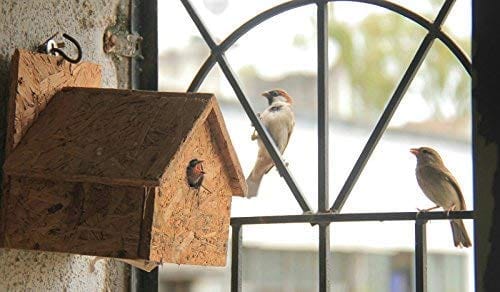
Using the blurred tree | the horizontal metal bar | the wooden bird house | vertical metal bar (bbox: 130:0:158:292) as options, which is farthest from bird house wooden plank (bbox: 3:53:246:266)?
the blurred tree

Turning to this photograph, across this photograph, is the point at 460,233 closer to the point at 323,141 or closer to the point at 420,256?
the point at 420,256

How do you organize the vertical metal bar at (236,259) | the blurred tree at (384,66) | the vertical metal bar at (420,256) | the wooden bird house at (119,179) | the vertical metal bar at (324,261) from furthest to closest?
1. the blurred tree at (384,66)
2. the vertical metal bar at (236,259)
3. the vertical metal bar at (324,261)
4. the vertical metal bar at (420,256)
5. the wooden bird house at (119,179)

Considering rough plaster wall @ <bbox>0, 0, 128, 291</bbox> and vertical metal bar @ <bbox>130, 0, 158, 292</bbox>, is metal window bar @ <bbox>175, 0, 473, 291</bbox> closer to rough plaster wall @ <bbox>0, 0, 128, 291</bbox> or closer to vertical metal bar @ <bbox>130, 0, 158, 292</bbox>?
vertical metal bar @ <bbox>130, 0, 158, 292</bbox>

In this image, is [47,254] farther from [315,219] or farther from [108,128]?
[315,219]

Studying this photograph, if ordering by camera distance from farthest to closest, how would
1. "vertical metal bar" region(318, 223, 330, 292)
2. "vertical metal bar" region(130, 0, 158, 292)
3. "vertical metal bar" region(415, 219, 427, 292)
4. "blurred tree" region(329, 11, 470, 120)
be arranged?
"blurred tree" region(329, 11, 470, 120) → "vertical metal bar" region(130, 0, 158, 292) → "vertical metal bar" region(318, 223, 330, 292) → "vertical metal bar" region(415, 219, 427, 292)

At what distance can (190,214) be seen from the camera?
1.77 meters

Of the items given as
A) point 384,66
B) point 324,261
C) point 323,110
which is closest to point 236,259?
point 324,261

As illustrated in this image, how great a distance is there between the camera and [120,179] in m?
1.67

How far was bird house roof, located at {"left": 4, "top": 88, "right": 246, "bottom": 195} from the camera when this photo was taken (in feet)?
5.55

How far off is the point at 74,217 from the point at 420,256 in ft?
1.84

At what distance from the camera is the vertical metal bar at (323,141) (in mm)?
1898

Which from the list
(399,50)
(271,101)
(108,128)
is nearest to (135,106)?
(108,128)

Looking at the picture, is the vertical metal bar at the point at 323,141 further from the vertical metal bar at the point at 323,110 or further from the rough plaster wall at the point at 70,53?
the rough plaster wall at the point at 70,53

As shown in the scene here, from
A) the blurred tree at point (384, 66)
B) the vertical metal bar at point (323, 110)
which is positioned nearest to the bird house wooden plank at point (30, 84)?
the vertical metal bar at point (323, 110)
